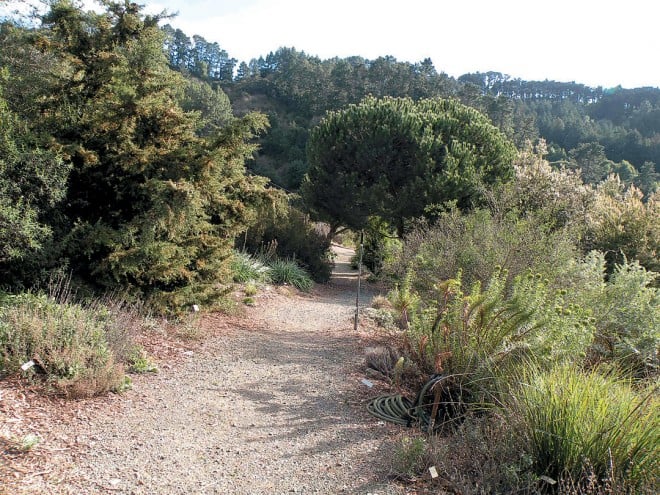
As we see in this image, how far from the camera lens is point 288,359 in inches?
245

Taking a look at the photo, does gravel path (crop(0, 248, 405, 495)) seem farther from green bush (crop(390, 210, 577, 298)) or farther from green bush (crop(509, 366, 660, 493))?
green bush (crop(390, 210, 577, 298))

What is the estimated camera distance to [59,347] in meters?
4.26

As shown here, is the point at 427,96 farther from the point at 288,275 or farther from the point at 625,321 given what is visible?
the point at 625,321

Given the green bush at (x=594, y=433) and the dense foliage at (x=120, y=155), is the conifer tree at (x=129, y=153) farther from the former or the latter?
the green bush at (x=594, y=433)

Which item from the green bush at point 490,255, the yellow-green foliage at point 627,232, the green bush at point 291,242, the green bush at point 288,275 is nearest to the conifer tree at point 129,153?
the green bush at point 490,255

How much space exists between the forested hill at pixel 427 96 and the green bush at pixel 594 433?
3305 centimetres

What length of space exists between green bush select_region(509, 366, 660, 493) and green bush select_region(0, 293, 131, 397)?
3.54 m

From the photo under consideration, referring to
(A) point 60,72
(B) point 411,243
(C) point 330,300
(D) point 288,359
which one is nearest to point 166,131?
(A) point 60,72

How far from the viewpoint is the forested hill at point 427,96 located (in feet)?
142

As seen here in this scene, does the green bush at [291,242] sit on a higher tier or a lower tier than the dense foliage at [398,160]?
lower

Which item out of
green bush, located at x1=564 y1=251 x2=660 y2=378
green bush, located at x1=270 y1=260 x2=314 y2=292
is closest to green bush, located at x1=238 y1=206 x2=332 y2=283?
green bush, located at x1=270 y1=260 x2=314 y2=292

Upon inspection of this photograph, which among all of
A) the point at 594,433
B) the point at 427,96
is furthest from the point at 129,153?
the point at 427,96

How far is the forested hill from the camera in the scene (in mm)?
43188

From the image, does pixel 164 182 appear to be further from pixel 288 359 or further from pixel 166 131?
pixel 288 359
